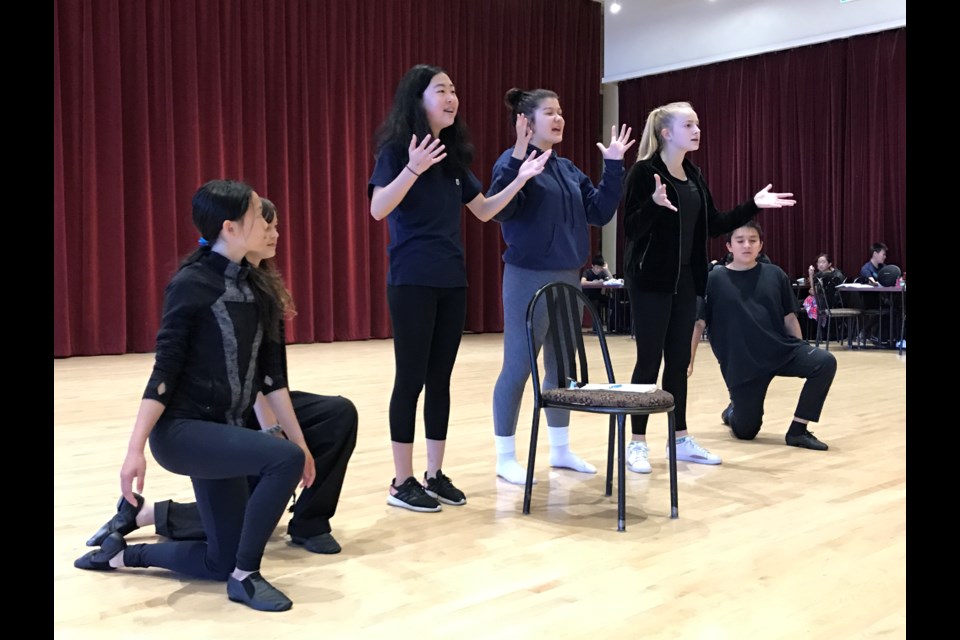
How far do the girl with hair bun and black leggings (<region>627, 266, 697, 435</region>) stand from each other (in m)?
0.31

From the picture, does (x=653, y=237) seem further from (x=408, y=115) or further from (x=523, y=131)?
(x=408, y=115)

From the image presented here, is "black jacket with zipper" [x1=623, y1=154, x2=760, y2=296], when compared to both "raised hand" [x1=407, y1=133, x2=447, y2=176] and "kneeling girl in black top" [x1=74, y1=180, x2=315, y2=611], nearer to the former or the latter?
"raised hand" [x1=407, y1=133, x2=447, y2=176]

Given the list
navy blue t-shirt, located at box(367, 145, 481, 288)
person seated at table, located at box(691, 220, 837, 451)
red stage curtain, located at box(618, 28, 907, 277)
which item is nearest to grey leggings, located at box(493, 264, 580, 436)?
navy blue t-shirt, located at box(367, 145, 481, 288)

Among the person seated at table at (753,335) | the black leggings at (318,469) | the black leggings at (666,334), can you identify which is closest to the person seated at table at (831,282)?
the person seated at table at (753,335)

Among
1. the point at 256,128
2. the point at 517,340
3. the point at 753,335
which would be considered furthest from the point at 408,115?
the point at 256,128

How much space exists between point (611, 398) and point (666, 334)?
86 centimetres

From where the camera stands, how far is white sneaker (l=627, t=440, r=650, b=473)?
3322 millimetres

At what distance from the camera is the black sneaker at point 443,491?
286cm

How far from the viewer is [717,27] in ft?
38.1

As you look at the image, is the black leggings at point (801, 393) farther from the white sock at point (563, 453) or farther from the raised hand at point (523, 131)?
the raised hand at point (523, 131)

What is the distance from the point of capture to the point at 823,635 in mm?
1799

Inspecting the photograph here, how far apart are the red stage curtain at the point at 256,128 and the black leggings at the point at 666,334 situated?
16.6 ft

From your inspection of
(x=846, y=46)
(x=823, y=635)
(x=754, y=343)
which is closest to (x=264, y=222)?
(x=823, y=635)
